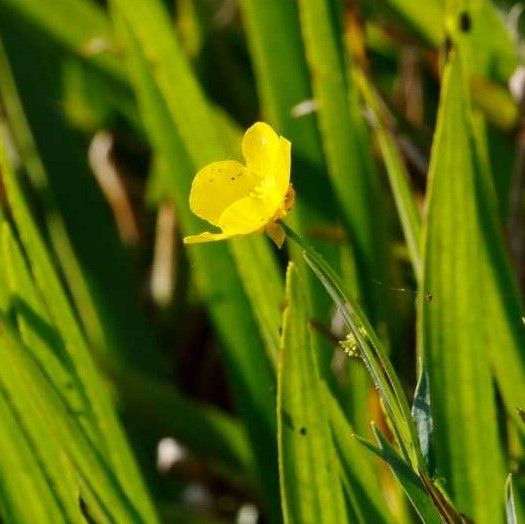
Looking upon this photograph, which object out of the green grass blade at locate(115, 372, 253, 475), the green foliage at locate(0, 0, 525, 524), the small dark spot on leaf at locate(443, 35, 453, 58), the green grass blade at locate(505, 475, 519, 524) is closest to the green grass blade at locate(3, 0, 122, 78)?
the green foliage at locate(0, 0, 525, 524)

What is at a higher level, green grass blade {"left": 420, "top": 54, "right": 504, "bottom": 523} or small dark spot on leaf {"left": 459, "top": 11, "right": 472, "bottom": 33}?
small dark spot on leaf {"left": 459, "top": 11, "right": 472, "bottom": 33}


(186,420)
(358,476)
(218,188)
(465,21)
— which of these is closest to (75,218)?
(186,420)

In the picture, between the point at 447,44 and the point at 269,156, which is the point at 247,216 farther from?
the point at 447,44

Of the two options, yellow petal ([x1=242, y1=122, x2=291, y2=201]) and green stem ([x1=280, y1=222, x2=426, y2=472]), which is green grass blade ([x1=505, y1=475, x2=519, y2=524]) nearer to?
green stem ([x1=280, y1=222, x2=426, y2=472])

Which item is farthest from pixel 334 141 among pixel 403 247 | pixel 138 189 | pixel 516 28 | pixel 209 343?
pixel 138 189

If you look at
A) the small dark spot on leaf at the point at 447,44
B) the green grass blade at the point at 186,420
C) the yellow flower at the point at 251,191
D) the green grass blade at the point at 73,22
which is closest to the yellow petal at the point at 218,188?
the yellow flower at the point at 251,191

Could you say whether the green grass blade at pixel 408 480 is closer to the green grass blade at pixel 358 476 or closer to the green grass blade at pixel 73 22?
the green grass blade at pixel 358 476
